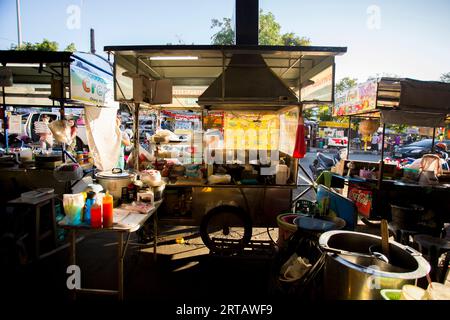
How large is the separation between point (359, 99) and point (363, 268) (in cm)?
560

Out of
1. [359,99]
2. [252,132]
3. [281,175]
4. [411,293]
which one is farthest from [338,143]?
[411,293]

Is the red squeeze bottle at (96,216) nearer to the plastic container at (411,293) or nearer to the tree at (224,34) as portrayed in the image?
the plastic container at (411,293)

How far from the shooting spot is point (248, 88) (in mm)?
4559

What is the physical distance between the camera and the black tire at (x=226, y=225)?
4.26m

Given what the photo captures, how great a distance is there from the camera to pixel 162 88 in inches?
195

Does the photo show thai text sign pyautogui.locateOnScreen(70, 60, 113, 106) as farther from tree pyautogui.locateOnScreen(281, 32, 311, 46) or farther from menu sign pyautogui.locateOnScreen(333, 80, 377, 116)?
tree pyautogui.locateOnScreen(281, 32, 311, 46)

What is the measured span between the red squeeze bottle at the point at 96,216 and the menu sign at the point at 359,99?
18.6ft

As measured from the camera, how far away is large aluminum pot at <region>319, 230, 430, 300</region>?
6.34 feet

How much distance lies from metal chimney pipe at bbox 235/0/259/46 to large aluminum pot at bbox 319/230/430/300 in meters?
4.41

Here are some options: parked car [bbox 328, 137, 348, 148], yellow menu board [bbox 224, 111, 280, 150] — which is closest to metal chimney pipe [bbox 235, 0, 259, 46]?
yellow menu board [bbox 224, 111, 280, 150]

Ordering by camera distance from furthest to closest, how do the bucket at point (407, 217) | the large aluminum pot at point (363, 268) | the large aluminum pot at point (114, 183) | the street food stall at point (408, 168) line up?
the street food stall at point (408, 168)
the bucket at point (407, 217)
the large aluminum pot at point (114, 183)
the large aluminum pot at point (363, 268)

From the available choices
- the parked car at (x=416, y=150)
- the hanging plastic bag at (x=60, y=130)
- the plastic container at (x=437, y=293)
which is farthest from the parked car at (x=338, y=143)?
the plastic container at (x=437, y=293)
